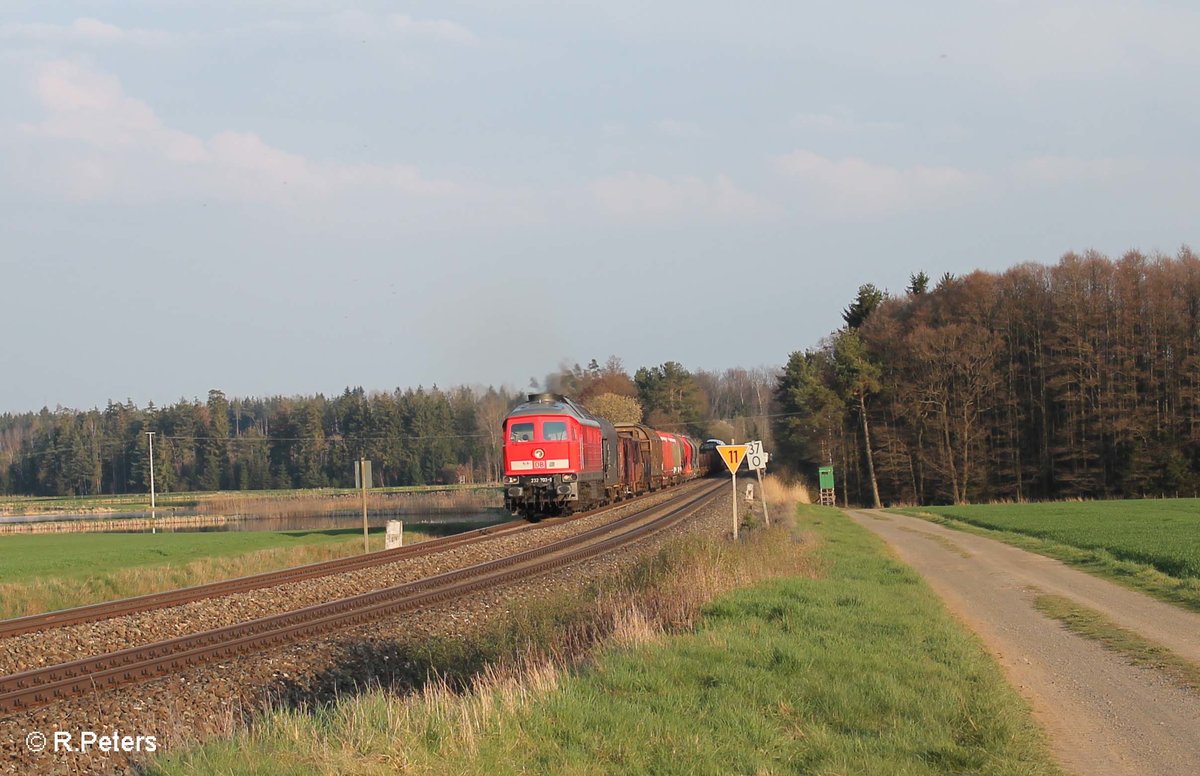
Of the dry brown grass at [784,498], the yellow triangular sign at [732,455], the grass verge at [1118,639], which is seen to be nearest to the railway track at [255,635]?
the yellow triangular sign at [732,455]

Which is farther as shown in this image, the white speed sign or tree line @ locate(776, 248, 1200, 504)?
tree line @ locate(776, 248, 1200, 504)

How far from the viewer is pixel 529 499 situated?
3300cm

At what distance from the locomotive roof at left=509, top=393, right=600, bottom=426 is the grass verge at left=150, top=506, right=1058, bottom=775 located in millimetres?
20493

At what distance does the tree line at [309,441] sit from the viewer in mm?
124081

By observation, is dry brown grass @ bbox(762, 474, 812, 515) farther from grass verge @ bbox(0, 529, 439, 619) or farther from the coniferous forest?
grass verge @ bbox(0, 529, 439, 619)

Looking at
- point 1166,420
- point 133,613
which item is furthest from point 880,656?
point 1166,420

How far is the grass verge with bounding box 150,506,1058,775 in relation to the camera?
257 inches

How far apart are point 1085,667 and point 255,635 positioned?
10664 millimetres

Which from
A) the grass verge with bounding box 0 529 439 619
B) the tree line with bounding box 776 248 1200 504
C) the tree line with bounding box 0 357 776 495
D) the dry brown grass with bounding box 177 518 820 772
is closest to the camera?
the dry brown grass with bounding box 177 518 820 772

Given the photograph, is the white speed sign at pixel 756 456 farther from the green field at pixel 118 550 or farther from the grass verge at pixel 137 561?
the green field at pixel 118 550

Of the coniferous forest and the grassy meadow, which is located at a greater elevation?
the coniferous forest

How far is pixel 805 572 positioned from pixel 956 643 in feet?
21.7

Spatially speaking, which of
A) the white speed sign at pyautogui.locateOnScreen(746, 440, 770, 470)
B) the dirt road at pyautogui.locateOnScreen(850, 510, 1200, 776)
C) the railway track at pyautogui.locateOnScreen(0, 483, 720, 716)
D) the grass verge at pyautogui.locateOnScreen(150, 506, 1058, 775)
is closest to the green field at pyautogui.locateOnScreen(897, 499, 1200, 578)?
the dirt road at pyautogui.locateOnScreen(850, 510, 1200, 776)

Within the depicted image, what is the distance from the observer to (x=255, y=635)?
45.4 ft
